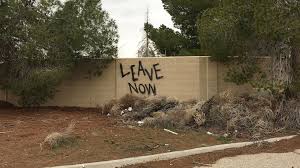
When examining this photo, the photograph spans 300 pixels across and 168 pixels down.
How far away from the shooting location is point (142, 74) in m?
20.4

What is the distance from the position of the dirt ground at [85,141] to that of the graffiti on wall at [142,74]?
385 cm

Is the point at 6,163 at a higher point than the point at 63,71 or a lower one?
lower

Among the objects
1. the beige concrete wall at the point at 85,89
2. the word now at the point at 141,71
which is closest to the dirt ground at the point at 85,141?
the word now at the point at 141,71

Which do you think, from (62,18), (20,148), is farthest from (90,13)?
(20,148)

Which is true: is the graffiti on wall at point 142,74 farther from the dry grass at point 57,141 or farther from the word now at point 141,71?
the dry grass at point 57,141

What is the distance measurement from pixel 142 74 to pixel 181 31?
7.64m

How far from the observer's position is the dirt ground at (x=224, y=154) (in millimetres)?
10836

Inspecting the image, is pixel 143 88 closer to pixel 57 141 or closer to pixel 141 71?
pixel 141 71

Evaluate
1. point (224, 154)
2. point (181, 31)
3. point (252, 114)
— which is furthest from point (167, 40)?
point (224, 154)

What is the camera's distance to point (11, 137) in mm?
12945

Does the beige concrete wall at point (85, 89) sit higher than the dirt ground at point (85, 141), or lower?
higher

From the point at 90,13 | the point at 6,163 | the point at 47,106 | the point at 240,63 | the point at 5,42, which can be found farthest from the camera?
the point at 47,106

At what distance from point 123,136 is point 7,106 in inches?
375

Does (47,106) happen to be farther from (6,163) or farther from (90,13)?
(6,163)
